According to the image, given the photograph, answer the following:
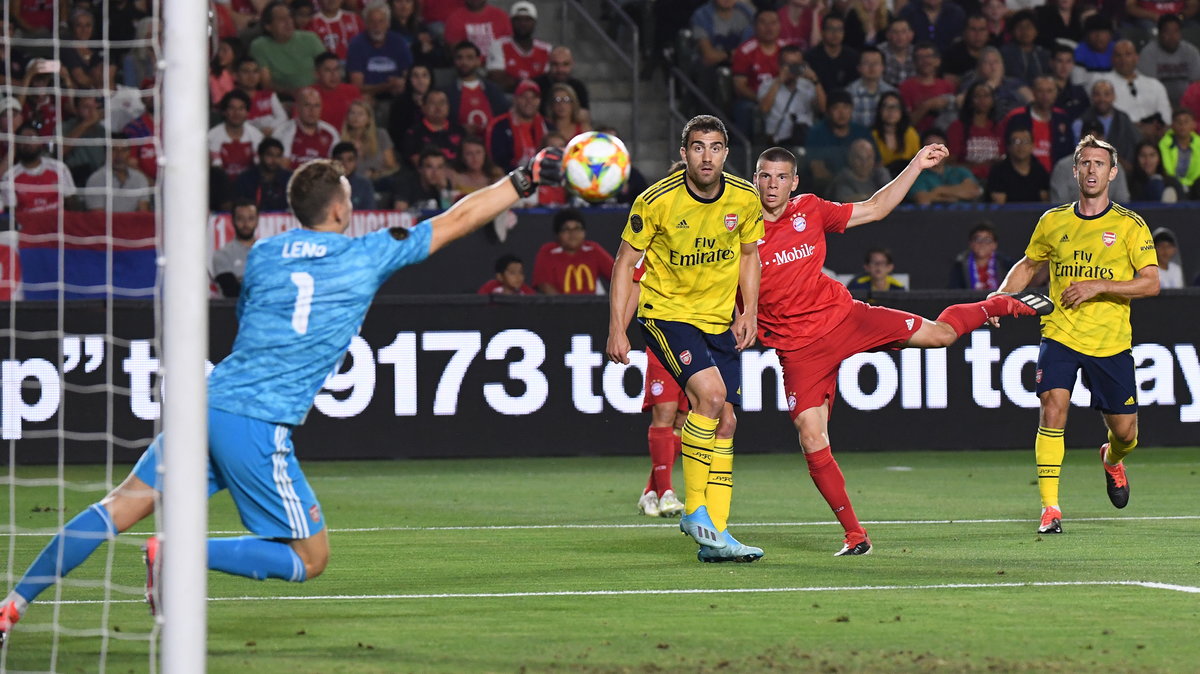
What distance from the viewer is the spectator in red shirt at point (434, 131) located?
16.9 metres

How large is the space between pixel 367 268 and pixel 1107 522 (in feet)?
18.4

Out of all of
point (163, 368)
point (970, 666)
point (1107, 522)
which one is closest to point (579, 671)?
point (970, 666)

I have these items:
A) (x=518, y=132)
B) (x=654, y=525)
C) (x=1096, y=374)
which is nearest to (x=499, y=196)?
(x=654, y=525)

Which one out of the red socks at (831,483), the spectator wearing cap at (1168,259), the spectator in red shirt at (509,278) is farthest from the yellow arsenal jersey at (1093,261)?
the spectator wearing cap at (1168,259)

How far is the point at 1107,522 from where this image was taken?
10.1 meters

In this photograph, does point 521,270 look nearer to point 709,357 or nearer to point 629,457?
point 629,457

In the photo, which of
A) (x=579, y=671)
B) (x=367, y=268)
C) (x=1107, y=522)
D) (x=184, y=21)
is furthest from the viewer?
(x=1107, y=522)

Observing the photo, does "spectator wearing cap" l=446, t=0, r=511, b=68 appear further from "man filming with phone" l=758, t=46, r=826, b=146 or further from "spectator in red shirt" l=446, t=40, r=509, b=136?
"man filming with phone" l=758, t=46, r=826, b=146

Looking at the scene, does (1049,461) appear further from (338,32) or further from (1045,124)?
(338,32)

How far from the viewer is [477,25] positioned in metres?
18.3

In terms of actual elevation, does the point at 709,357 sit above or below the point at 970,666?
above

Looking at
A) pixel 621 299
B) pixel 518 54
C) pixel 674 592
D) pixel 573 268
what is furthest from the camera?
pixel 518 54

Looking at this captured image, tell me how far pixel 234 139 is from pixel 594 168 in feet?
32.4

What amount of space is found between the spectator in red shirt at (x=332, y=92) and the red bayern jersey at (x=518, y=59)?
5.50ft
